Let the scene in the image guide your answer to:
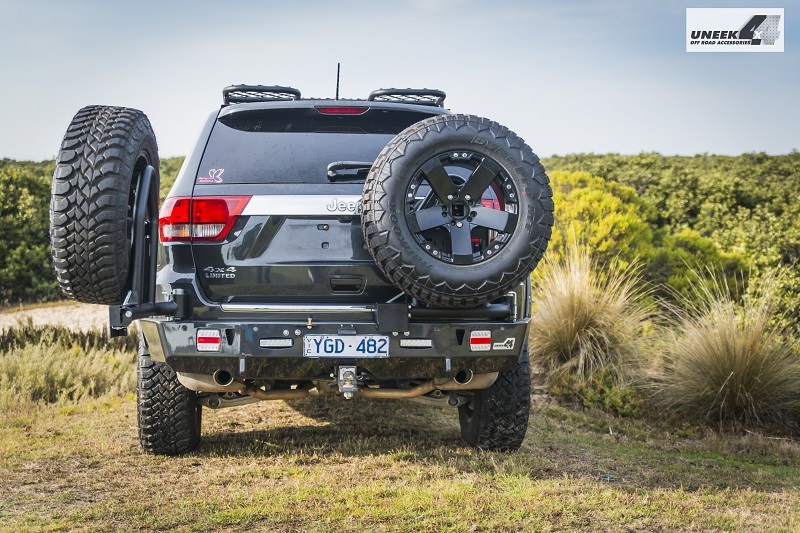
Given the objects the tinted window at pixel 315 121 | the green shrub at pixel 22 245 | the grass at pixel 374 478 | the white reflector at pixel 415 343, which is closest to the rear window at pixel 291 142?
the tinted window at pixel 315 121

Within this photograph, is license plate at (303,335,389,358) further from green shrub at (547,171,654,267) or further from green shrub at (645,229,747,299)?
green shrub at (645,229,747,299)

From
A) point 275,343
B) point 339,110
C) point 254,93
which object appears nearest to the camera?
point 275,343

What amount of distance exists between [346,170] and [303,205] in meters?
0.32

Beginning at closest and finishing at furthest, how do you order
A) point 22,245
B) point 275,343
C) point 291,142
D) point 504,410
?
point 275,343, point 291,142, point 504,410, point 22,245

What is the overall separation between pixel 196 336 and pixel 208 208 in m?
0.64

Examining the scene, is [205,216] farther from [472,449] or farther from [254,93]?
[472,449]

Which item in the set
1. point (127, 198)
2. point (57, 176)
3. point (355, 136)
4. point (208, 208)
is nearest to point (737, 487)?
point (355, 136)

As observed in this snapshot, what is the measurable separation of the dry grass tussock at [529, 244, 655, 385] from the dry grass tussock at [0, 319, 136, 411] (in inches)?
160

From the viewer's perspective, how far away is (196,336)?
14.0 ft

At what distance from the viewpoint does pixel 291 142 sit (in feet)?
15.2

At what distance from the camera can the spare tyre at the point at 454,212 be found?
4031mm

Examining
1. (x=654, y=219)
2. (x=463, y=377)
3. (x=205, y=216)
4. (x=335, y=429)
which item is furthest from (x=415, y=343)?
(x=654, y=219)

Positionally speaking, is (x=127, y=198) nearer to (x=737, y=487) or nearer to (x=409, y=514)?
(x=409, y=514)

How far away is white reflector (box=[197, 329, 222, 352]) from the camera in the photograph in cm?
426
